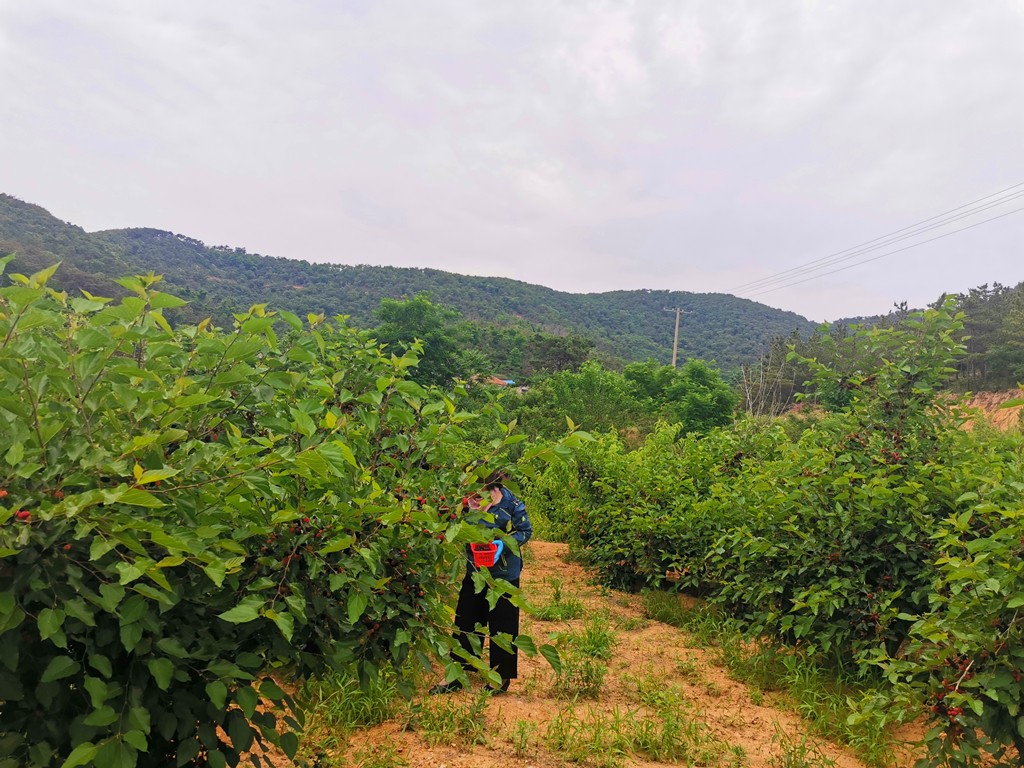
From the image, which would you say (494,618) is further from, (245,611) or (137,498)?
(137,498)

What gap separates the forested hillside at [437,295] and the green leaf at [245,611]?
54.4 m

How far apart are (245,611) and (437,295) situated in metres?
70.1

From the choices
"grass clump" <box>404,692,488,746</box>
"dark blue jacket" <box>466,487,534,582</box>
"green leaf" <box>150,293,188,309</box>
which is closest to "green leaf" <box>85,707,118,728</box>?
"green leaf" <box>150,293,188,309</box>

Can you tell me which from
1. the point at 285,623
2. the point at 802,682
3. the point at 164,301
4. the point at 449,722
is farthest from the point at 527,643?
the point at 802,682

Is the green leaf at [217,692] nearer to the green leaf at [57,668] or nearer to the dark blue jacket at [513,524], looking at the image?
the green leaf at [57,668]

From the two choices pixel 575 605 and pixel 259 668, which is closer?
pixel 259 668

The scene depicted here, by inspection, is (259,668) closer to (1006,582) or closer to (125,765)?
(125,765)

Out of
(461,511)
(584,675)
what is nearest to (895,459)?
(584,675)

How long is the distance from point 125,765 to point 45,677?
0.73 feet

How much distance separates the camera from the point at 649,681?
3.84 meters

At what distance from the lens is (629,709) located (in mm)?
3471

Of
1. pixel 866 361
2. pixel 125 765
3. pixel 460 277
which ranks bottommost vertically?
pixel 125 765

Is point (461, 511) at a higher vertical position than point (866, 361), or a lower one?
lower

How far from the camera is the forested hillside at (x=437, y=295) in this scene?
186ft
